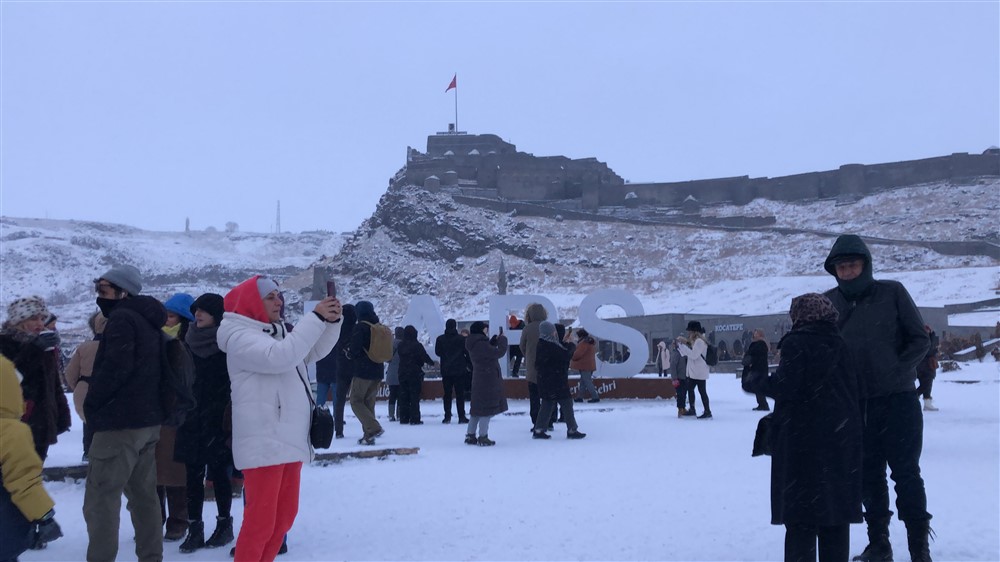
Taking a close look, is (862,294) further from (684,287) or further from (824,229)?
(824,229)

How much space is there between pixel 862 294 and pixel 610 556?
1935 millimetres

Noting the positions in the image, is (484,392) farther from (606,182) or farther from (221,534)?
(606,182)

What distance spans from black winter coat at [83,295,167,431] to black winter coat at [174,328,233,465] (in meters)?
0.75

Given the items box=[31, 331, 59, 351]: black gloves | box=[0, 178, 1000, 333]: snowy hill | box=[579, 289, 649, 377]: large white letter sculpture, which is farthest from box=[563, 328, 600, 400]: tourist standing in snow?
box=[0, 178, 1000, 333]: snowy hill

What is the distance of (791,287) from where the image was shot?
48188mm

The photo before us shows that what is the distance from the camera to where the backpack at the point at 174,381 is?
4410mm

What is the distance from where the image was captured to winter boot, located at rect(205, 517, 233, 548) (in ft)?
16.7

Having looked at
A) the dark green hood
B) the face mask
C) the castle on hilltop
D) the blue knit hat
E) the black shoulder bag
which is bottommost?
the black shoulder bag

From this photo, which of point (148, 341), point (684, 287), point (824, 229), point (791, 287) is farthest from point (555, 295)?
point (148, 341)

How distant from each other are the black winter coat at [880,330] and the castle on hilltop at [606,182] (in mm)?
73421

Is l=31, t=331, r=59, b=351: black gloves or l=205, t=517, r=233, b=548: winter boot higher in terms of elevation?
l=31, t=331, r=59, b=351: black gloves

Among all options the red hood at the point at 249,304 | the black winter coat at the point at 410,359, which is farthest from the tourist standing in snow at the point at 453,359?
the red hood at the point at 249,304

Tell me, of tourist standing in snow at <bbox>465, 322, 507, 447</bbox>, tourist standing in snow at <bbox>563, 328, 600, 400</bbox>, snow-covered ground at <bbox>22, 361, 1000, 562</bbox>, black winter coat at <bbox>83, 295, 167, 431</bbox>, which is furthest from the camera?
tourist standing in snow at <bbox>563, 328, 600, 400</bbox>

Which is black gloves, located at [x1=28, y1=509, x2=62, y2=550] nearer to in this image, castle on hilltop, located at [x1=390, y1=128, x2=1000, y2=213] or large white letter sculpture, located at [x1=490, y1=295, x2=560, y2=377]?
large white letter sculpture, located at [x1=490, y1=295, x2=560, y2=377]
